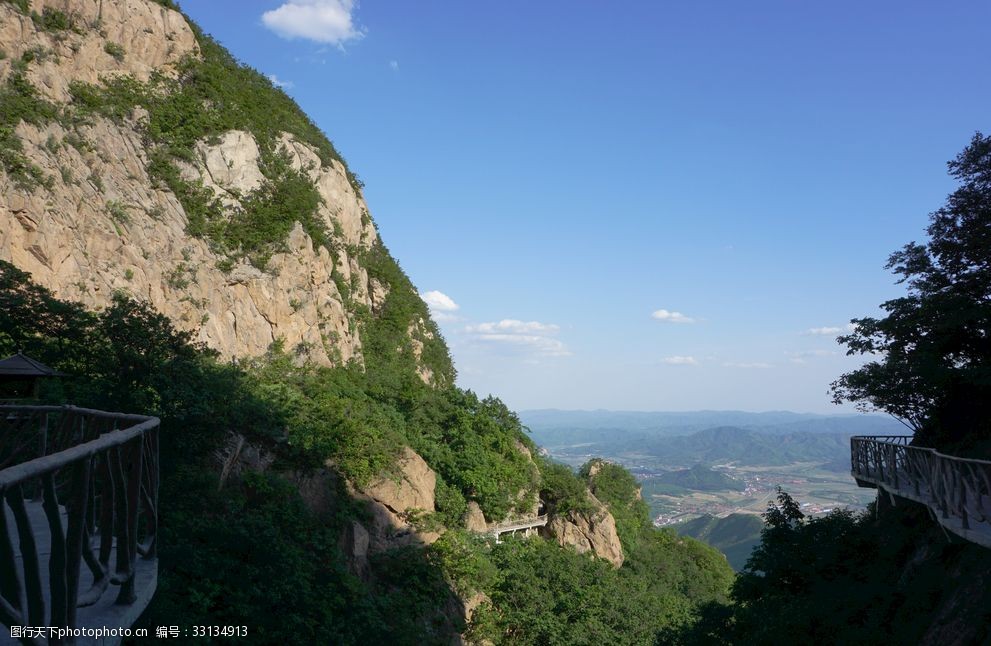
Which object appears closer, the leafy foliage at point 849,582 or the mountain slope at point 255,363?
the leafy foliage at point 849,582

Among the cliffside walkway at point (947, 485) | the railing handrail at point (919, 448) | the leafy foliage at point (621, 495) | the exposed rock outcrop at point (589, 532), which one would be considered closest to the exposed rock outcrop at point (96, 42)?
the exposed rock outcrop at point (589, 532)

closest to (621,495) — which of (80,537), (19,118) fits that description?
(19,118)

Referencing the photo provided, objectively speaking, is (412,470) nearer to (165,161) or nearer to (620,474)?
(165,161)

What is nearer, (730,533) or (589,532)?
(589,532)

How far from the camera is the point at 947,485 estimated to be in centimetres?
811

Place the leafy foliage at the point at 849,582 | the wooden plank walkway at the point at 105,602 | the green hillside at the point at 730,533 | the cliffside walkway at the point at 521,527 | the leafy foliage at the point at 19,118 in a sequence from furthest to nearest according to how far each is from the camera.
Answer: the green hillside at the point at 730,533
the cliffside walkway at the point at 521,527
the leafy foliage at the point at 19,118
the leafy foliage at the point at 849,582
the wooden plank walkway at the point at 105,602

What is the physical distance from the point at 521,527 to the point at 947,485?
19.4m

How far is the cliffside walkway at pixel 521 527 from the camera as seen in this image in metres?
24.3

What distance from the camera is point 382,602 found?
1622cm

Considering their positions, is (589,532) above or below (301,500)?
below

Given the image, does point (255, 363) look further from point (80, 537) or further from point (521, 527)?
point (80, 537)

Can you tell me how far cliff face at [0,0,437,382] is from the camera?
18.5 meters

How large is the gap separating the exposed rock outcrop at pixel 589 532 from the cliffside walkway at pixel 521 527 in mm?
727

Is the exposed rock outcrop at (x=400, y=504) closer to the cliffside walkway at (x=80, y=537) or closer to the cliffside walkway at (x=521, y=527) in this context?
the cliffside walkway at (x=521, y=527)
